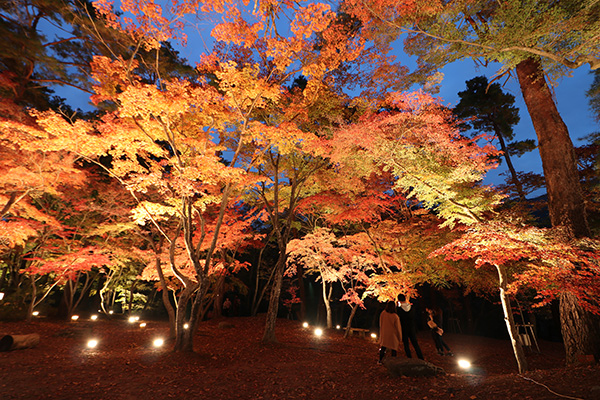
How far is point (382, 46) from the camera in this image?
9688 millimetres

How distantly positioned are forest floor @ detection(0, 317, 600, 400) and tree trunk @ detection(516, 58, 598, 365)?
100 cm

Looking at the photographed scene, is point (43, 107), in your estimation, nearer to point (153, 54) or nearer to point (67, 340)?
point (153, 54)

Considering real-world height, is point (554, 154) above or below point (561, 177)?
above

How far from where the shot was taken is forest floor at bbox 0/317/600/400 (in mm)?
4504

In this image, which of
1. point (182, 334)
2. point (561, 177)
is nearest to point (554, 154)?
point (561, 177)

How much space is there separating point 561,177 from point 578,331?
132 inches

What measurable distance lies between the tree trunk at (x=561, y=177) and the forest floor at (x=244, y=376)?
1.00 meters

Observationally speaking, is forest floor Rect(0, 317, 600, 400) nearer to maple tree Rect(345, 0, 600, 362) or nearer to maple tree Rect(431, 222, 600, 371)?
maple tree Rect(431, 222, 600, 371)

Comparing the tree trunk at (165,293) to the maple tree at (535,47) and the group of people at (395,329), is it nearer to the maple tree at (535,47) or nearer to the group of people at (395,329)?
the group of people at (395,329)

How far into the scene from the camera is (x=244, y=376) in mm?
6055

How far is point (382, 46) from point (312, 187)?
19.2 feet

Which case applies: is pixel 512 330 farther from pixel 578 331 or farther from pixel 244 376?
pixel 244 376

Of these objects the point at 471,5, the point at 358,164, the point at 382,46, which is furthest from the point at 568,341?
the point at 382,46

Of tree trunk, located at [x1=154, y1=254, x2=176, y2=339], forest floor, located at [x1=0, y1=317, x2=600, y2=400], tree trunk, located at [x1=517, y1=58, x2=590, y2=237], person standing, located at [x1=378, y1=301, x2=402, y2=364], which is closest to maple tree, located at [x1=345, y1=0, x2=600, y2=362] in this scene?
tree trunk, located at [x1=517, y1=58, x2=590, y2=237]
